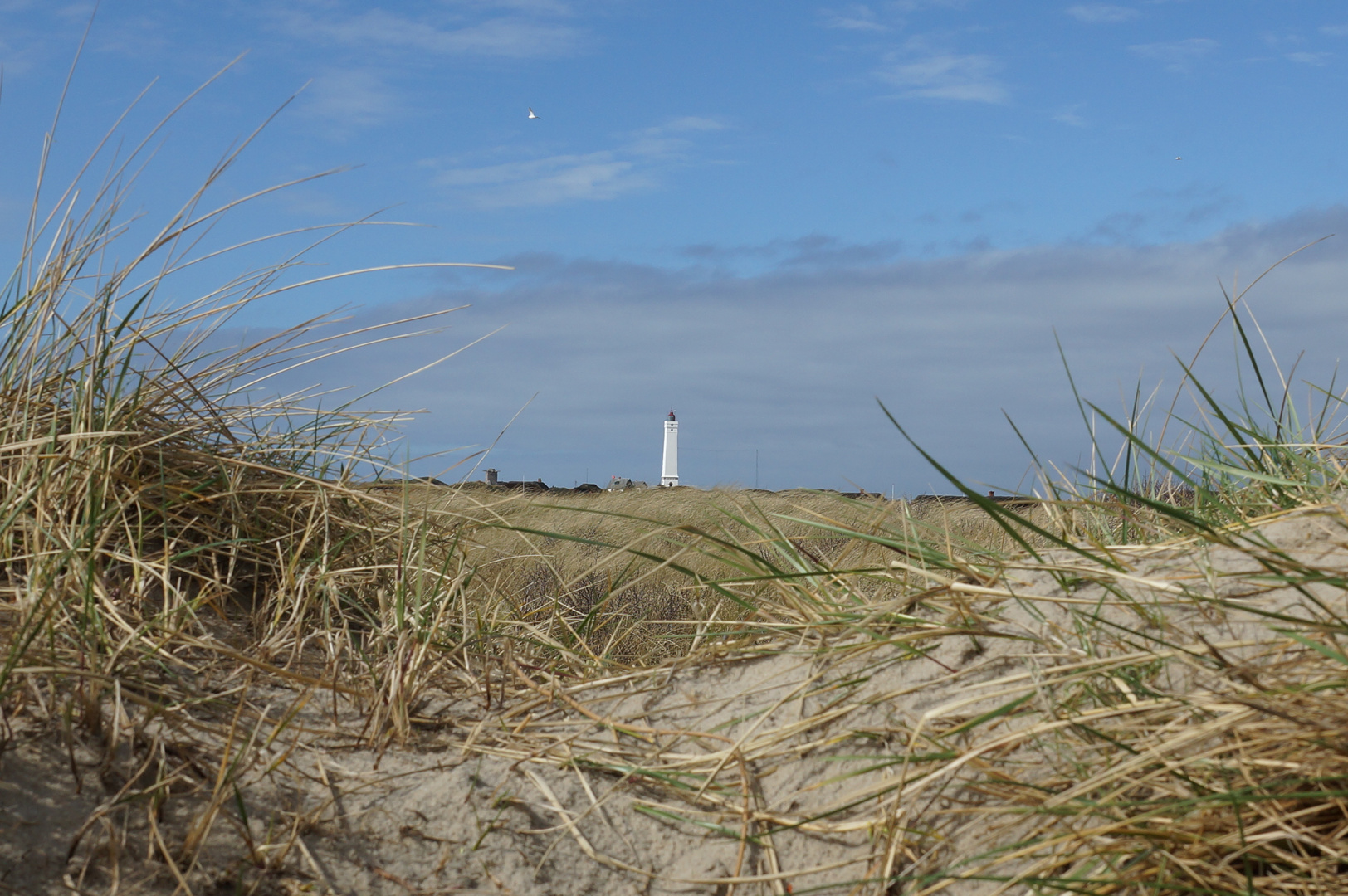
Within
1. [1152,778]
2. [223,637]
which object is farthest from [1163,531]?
[223,637]

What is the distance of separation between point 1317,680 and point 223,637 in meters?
2.17

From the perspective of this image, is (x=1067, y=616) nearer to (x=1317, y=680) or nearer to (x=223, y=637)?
(x=1317, y=680)

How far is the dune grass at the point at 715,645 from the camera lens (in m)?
1.46

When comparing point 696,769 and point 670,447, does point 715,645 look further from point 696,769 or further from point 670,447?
point 670,447

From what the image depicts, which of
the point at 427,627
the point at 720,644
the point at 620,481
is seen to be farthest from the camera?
the point at 620,481

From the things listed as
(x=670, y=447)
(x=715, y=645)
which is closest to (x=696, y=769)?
(x=715, y=645)

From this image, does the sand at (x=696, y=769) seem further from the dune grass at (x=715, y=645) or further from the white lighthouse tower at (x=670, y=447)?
the white lighthouse tower at (x=670, y=447)

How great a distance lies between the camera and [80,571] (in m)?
1.87

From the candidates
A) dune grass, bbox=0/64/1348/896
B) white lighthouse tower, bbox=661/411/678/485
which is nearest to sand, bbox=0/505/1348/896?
dune grass, bbox=0/64/1348/896

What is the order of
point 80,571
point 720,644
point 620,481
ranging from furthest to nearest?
point 620,481 → point 720,644 → point 80,571

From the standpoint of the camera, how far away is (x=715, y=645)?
7.35 ft

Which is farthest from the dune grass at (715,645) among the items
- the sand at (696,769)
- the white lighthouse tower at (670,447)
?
the white lighthouse tower at (670,447)

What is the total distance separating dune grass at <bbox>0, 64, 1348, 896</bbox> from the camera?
1.46 m

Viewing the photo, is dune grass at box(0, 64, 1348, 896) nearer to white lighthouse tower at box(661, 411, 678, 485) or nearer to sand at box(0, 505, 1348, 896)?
sand at box(0, 505, 1348, 896)
